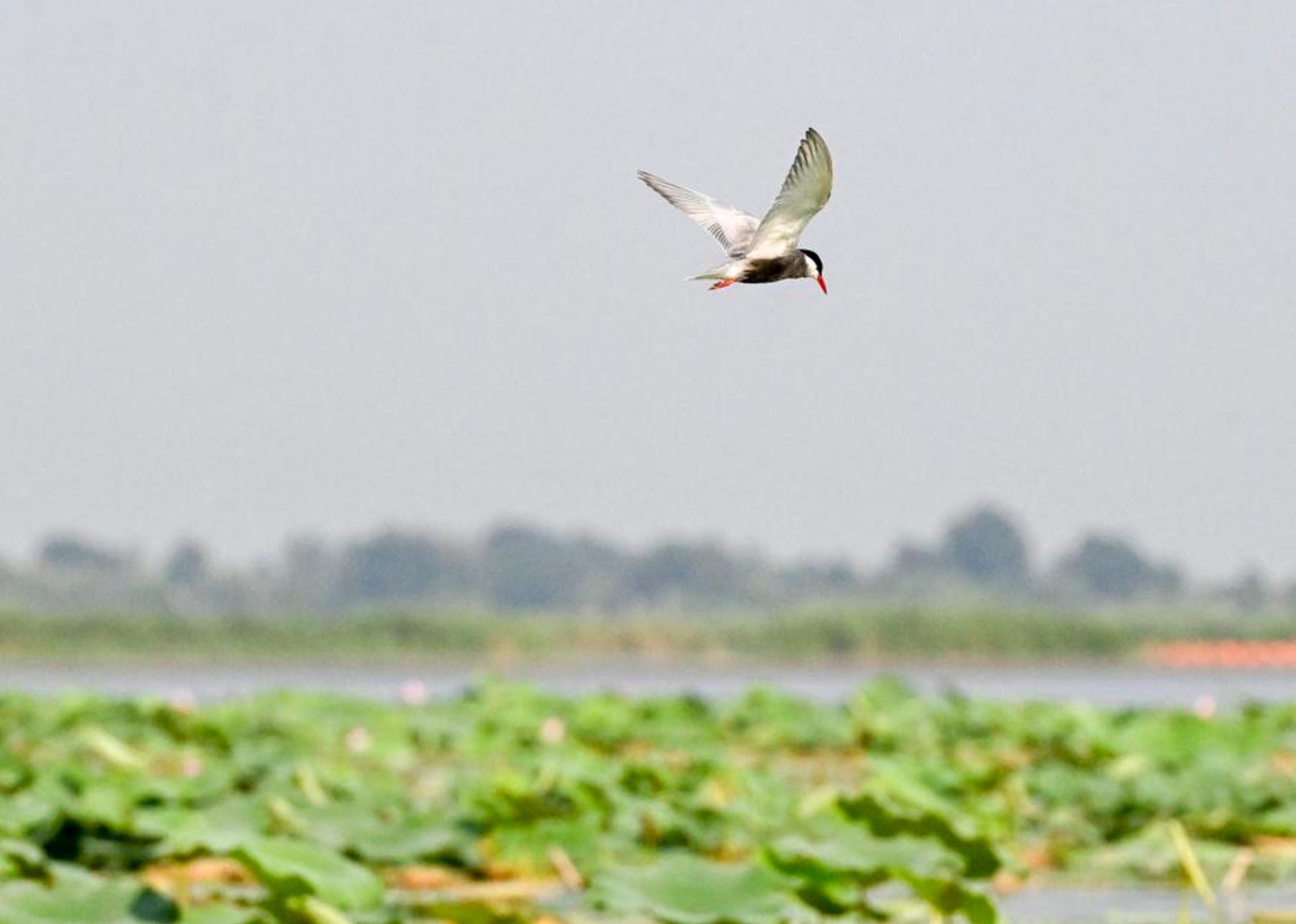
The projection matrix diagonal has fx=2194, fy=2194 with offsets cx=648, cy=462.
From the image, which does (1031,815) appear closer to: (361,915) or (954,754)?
(954,754)

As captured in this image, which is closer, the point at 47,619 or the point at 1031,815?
the point at 1031,815

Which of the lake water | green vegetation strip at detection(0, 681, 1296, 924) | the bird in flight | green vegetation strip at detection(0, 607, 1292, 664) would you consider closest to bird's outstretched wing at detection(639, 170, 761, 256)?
the bird in flight

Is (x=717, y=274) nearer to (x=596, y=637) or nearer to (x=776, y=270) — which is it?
(x=776, y=270)

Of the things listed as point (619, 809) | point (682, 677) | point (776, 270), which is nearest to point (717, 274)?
point (776, 270)

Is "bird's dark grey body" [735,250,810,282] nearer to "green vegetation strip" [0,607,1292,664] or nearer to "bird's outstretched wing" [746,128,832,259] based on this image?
"bird's outstretched wing" [746,128,832,259]

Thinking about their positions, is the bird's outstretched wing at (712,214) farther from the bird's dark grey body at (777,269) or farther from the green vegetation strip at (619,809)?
the green vegetation strip at (619,809)

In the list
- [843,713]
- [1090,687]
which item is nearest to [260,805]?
[843,713]

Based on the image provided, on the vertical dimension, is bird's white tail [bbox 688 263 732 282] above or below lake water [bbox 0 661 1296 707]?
above

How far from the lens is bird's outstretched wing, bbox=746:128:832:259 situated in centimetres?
230

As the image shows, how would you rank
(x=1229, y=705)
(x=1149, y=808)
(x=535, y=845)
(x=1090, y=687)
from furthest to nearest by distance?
(x=1090, y=687) < (x=1229, y=705) < (x=1149, y=808) < (x=535, y=845)

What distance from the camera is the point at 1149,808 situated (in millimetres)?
6090

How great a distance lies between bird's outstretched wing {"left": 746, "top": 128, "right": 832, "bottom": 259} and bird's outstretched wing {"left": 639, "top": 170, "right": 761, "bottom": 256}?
3.5 inches

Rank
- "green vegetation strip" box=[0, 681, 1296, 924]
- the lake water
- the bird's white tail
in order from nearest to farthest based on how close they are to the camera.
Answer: the bird's white tail → "green vegetation strip" box=[0, 681, 1296, 924] → the lake water

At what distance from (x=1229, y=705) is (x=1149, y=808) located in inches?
200
